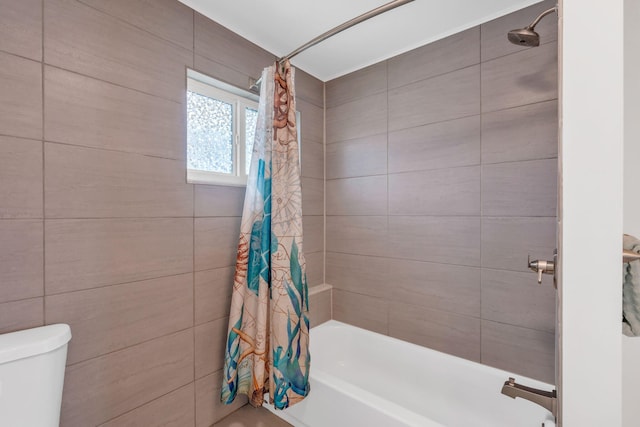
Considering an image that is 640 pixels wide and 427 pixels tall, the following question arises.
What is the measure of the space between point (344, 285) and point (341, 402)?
35.5 inches

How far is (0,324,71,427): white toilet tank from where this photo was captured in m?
0.87

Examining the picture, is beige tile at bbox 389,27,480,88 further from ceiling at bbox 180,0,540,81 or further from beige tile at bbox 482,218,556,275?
beige tile at bbox 482,218,556,275

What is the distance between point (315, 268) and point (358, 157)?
93 centimetres

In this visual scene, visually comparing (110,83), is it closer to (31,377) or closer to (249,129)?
(249,129)

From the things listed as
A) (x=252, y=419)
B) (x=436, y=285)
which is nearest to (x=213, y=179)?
(x=252, y=419)

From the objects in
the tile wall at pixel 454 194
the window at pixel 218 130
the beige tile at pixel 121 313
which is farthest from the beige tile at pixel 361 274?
the beige tile at pixel 121 313

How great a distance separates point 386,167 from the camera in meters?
2.00

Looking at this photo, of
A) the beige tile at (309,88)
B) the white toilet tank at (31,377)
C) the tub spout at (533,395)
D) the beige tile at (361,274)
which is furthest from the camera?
the beige tile at (309,88)

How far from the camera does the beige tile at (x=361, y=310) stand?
6.70 ft

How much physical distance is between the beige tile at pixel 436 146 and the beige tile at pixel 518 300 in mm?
665

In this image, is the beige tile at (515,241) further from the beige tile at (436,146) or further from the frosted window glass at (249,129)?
the frosted window glass at (249,129)

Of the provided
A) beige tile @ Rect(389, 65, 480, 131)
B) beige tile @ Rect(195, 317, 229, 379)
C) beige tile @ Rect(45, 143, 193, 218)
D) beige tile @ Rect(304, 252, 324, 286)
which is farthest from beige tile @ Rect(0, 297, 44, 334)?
beige tile @ Rect(389, 65, 480, 131)

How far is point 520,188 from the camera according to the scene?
1500mm

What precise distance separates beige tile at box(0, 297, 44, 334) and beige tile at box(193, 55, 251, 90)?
126 cm
